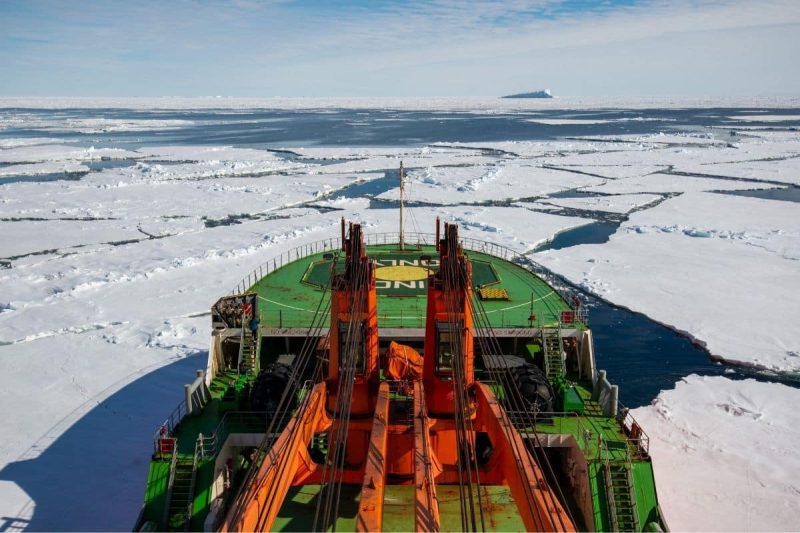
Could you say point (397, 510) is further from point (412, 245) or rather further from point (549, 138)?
point (549, 138)

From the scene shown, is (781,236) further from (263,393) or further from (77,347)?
(77,347)

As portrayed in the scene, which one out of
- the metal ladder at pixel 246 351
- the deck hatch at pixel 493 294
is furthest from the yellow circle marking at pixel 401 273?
the metal ladder at pixel 246 351

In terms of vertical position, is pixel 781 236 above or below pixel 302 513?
above

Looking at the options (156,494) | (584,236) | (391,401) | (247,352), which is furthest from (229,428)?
(584,236)

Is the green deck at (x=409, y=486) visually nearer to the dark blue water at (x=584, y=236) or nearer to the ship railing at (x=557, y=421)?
the ship railing at (x=557, y=421)

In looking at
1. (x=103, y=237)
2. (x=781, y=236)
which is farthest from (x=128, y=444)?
(x=781, y=236)

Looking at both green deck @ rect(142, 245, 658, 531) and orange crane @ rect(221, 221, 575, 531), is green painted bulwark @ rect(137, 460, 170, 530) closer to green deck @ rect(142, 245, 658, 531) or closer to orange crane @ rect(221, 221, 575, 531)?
green deck @ rect(142, 245, 658, 531)
